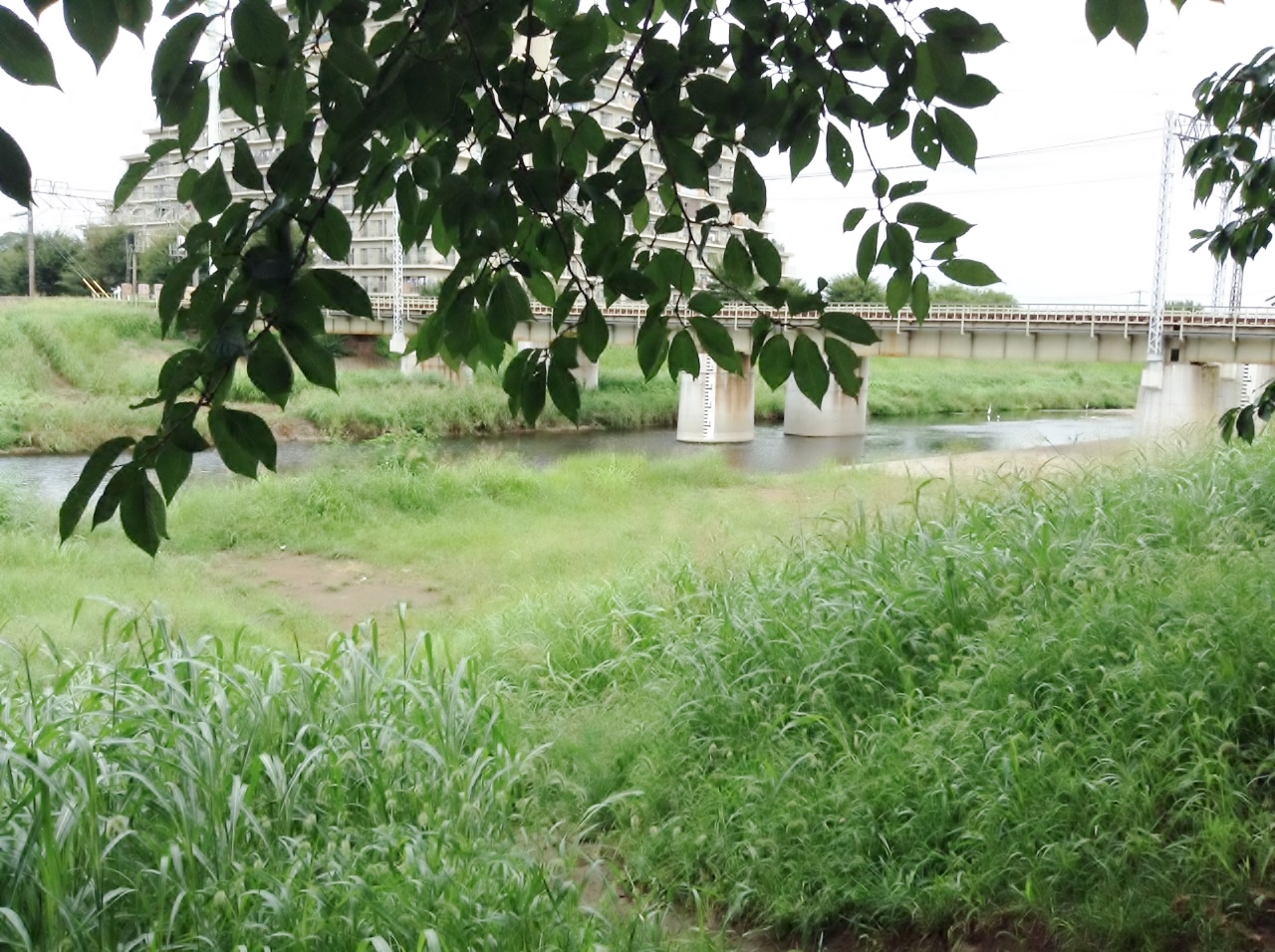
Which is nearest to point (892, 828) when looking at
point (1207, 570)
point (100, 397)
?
point (1207, 570)

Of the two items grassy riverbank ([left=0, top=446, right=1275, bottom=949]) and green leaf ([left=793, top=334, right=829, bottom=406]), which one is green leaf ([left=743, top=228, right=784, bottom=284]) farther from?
grassy riverbank ([left=0, top=446, right=1275, bottom=949])

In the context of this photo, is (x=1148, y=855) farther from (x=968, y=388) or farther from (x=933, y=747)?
(x=968, y=388)

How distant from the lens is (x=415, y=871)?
2.61m

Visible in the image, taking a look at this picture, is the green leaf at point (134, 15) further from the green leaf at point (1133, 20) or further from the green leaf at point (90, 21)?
the green leaf at point (1133, 20)

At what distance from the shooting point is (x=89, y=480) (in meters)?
0.90

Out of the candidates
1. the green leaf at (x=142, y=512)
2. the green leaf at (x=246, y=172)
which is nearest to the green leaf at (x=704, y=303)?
the green leaf at (x=246, y=172)

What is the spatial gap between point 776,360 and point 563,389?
27cm

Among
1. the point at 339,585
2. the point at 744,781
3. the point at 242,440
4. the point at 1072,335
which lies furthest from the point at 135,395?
the point at 242,440

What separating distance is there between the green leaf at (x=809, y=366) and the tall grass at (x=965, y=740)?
78.4 inches

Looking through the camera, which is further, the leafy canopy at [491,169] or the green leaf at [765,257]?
the green leaf at [765,257]

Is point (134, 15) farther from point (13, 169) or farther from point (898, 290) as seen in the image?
point (898, 290)

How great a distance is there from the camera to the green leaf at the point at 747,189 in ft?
5.25

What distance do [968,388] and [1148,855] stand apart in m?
31.9

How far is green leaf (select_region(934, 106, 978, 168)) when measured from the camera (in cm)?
142
